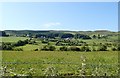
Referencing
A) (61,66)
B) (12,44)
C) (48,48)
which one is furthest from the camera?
(48,48)

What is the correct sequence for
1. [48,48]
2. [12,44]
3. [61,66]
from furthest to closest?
[48,48] → [12,44] → [61,66]

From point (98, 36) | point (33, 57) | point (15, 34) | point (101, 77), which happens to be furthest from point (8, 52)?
point (98, 36)

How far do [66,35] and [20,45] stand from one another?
604cm

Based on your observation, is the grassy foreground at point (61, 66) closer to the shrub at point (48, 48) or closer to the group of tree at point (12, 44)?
the group of tree at point (12, 44)

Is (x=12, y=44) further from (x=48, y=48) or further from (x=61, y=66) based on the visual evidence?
(x=61, y=66)

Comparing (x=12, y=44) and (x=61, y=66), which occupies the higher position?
(x=12, y=44)

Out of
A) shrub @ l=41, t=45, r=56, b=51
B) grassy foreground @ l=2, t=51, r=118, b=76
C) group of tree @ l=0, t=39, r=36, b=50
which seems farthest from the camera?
shrub @ l=41, t=45, r=56, b=51

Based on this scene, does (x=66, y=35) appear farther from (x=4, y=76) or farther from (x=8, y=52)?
(x=4, y=76)

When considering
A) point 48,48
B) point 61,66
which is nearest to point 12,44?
point 48,48

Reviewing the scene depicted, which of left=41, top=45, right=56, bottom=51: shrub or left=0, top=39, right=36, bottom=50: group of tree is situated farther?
left=41, top=45, right=56, bottom=51: shrub

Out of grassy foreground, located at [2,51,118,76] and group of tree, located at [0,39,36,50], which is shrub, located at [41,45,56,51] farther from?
grassy foreground, located at [2,51,118,76]

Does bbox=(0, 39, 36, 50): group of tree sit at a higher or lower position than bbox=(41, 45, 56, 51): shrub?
higher

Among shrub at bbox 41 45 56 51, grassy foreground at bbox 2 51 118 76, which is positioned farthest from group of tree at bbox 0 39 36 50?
shrub at bbox 41 45 56 51

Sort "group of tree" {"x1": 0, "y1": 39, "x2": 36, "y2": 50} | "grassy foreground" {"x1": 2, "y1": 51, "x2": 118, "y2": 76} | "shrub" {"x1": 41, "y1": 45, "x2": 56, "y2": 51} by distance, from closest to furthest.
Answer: "grassy foreground" {"x1": 2, "y1": 51, "x2": 118, "y2": 76} < "group of tree" {"x1": 0, "y1": 39, "x2": 36, "y2": 50} < "shrub" {"x1": 41, "y1": 45, "x2": 56, "y2": 51}
